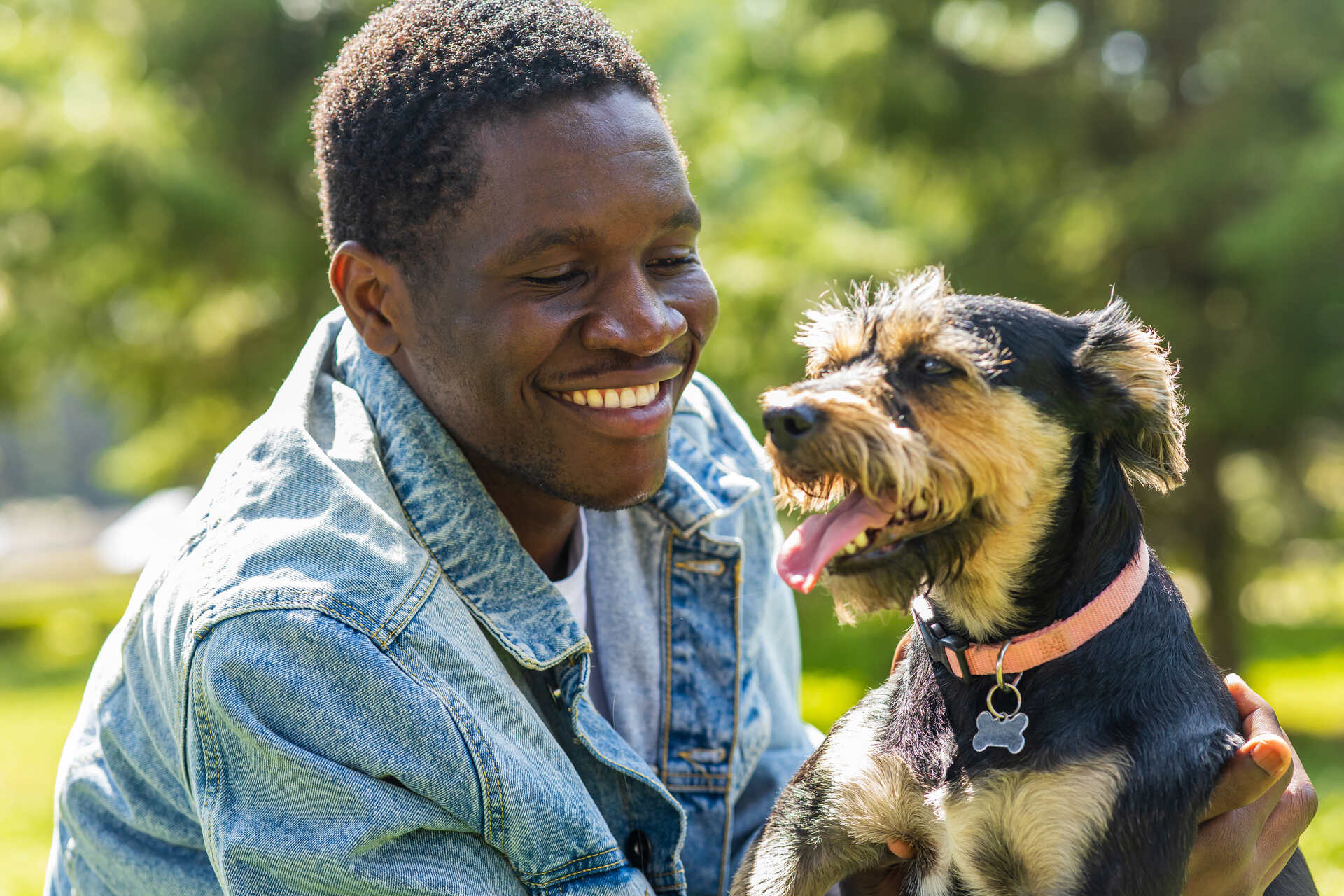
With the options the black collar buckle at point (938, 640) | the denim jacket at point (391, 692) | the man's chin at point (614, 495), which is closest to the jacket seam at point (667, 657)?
the denim jacket at point (391, 692)

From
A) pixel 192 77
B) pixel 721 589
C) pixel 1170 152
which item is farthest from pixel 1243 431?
pixel 192 77

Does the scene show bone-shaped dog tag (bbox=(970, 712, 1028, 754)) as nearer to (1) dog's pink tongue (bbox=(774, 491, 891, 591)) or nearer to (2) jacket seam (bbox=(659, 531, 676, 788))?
(1) dog's pink tongue (bbox=(774, 491, 891, 591))

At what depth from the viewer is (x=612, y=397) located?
2764mm

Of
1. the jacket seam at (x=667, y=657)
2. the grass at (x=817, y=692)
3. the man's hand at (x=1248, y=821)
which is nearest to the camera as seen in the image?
the man's hand at (x=1248, y=821)

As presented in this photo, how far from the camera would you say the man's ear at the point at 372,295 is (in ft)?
9.20

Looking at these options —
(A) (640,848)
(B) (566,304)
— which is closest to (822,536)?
(B) (566,304)

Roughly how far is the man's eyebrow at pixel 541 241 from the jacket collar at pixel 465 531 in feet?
1.38

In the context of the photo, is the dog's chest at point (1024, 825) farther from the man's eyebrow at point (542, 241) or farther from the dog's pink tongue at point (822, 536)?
the man's eyebrow at point (542, 241)

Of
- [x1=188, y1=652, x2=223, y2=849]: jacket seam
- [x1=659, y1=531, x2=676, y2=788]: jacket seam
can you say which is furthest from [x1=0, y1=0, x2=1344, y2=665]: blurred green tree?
[x1=188, y1=652, x2=223, y2=849]: jacket seam

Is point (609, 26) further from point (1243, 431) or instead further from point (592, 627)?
point (1243, 431)

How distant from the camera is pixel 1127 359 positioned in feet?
8.88

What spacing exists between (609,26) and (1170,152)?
24.4 ft

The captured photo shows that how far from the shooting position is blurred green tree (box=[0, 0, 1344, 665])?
8672 millimetres

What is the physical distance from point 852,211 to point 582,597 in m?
11.3
